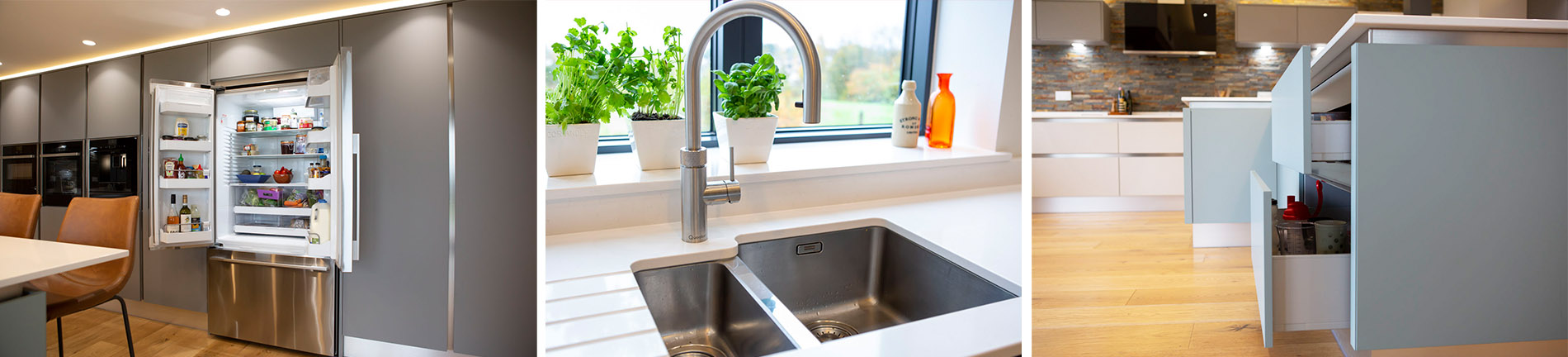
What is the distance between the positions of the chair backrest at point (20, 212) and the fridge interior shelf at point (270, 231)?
290 millimetres

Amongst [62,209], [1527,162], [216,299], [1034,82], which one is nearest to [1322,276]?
[1527,162]

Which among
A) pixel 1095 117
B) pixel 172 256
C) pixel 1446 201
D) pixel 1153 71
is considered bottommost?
pixel 172 256

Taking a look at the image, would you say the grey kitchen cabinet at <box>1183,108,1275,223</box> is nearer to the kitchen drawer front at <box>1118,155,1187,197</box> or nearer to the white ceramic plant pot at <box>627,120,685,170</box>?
the white ceramic plant pot at <box>627,120,685,170</box>

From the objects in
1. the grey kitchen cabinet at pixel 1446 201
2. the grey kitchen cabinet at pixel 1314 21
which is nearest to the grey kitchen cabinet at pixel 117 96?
the grey kitchen cabinet at pixel 1446 201

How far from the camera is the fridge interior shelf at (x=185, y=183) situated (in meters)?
1.14

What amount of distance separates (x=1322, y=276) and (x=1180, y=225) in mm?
2250

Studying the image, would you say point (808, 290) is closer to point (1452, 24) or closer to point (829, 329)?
point (829, 329)

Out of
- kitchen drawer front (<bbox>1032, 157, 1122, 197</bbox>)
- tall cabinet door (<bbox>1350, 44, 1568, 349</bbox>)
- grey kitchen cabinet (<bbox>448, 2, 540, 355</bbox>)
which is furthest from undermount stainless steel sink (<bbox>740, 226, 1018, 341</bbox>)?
kitchen drawer front (<bbox>1032, 157, 1122, 197</bbox>)

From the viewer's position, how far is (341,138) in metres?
1.21

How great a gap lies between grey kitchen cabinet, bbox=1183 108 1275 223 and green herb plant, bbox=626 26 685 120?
135 centimetres

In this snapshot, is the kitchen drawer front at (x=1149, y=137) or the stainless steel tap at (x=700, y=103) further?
the kitchen drawer front at (x=1149, y=137)

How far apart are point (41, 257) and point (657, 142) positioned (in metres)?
0.99

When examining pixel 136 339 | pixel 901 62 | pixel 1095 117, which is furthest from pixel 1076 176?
pixel 136 339

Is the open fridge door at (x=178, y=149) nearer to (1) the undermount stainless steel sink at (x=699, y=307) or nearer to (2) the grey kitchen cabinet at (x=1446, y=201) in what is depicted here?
(1) the undermount stainless steel sink at (x=699, y=307)
